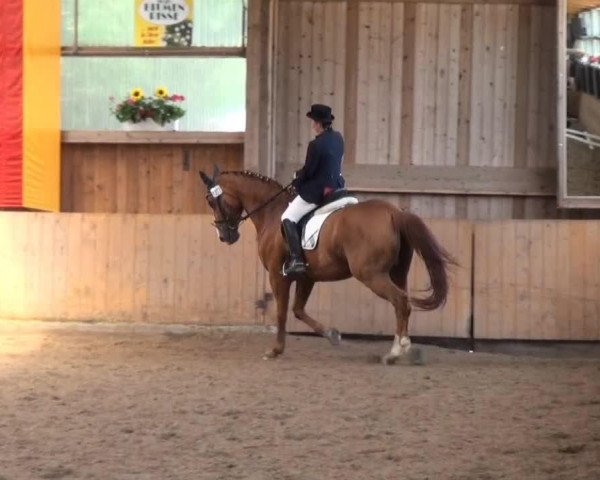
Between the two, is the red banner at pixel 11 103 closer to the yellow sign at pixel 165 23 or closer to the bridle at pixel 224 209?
the yellow sign at pixel 165 23

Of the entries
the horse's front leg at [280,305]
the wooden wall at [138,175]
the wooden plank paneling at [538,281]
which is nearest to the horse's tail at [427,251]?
the horse's front leg at [280,305]

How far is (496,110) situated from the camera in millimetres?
14648

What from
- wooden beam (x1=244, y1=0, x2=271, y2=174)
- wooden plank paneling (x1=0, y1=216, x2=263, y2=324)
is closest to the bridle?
wooden plank paneling (x1=0, y1=216, x2=263, y2=324)

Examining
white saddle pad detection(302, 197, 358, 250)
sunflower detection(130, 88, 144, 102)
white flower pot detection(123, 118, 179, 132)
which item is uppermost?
sunflower detection(130, 88, 144, 102)

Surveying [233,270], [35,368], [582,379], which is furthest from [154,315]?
[582,379]

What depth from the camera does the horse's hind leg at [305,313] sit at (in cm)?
1049

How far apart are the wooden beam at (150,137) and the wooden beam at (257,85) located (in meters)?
0.49

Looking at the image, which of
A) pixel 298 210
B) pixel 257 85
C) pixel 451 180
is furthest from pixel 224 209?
pixel 451 180

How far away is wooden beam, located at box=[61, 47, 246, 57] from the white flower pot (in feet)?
3.09

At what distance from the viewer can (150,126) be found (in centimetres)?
1484

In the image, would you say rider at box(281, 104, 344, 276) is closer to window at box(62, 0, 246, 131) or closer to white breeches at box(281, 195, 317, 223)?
white breeches at box(281, 195, 317, 223)

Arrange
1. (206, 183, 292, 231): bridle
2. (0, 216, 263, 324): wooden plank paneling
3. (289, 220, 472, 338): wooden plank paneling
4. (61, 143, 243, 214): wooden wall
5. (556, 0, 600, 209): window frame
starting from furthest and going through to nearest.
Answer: (61, 143, 243, 214): wooden wall
(556, 0, 600, 209): window frame
(0, 216, 263, 324): wooden plank paneling
(289, 220, 472, 338): wooden plank paneling
(206, 183, 292, 231): bridle

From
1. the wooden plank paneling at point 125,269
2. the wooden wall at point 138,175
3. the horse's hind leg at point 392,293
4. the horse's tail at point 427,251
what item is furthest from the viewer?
the wooden wall at point 138,175

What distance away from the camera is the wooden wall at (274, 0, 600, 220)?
14.6m
